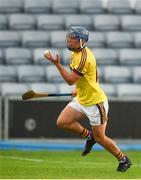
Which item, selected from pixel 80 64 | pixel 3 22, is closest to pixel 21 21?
pixel 3 22

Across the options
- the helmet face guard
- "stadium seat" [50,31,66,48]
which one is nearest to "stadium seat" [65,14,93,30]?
"stadium seat" [50,31,66,48]

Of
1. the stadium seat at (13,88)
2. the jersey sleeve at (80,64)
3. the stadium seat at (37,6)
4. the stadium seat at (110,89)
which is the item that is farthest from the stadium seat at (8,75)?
the jersey sleeve at (80,64)

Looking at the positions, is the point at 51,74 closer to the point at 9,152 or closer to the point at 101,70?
the point at 101,70

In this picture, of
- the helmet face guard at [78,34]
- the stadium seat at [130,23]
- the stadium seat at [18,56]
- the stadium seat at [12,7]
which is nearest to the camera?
the helmet face guard at [78,34]

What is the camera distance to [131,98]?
17688 mm

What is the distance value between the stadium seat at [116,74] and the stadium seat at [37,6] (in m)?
2.66

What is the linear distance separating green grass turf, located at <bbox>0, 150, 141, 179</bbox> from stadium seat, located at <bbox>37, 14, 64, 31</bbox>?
5.48 m

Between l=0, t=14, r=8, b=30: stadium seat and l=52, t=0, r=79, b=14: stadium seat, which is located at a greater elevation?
l=52, t=0, r=79, b=14: stadium seat

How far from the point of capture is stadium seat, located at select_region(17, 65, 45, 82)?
1998cm

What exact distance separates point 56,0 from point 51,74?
261 cm

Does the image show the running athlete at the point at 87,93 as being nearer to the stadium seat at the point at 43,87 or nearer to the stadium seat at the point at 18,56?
the stadium seat at the point at 43,87

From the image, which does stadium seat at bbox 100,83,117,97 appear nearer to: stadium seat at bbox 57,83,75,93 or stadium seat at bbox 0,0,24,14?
stadium seat at bbox 57,83,75,93

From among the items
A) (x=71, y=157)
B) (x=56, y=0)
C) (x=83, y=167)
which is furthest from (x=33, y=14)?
(x=83, y=167)

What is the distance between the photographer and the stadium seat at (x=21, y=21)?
21.4 metres
